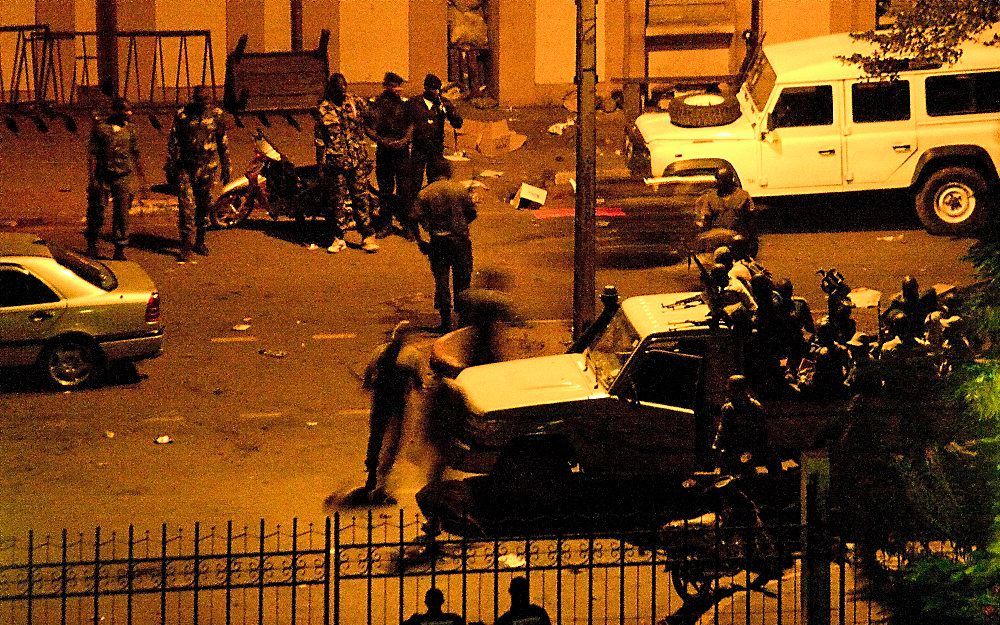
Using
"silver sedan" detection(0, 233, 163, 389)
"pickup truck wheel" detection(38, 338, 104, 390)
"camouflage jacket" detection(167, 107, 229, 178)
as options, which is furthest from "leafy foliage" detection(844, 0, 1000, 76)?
"camouflage jacket" detection(167, 107, 229, 178)

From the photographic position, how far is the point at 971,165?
2039cm

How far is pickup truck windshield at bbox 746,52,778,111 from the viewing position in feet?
67.9

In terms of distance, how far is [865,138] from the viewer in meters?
20.3

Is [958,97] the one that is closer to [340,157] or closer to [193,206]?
[340,157]

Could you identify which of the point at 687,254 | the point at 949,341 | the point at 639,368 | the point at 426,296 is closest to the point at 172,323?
the point at 426,296

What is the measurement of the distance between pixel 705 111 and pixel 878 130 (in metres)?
1.99

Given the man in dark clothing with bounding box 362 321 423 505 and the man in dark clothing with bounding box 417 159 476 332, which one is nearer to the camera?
the man in dark clothing with bounding box 362 321 423 505

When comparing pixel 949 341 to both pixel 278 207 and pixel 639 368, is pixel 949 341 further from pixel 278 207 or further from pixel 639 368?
pixel 278 207

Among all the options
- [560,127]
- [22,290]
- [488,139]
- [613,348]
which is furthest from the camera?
[560,127]

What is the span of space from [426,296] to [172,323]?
268 cm

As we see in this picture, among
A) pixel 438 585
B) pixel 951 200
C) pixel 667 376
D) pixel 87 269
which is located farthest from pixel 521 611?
pixel 951 200

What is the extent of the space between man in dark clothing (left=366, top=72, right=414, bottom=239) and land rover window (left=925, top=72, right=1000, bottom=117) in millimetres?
6006

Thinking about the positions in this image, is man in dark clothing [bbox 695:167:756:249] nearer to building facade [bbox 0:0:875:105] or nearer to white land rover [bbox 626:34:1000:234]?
white land rover [bbox 626:34:1000:234]

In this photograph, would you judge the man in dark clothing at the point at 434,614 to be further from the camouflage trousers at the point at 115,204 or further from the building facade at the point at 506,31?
the building facade at the point at 506,31
